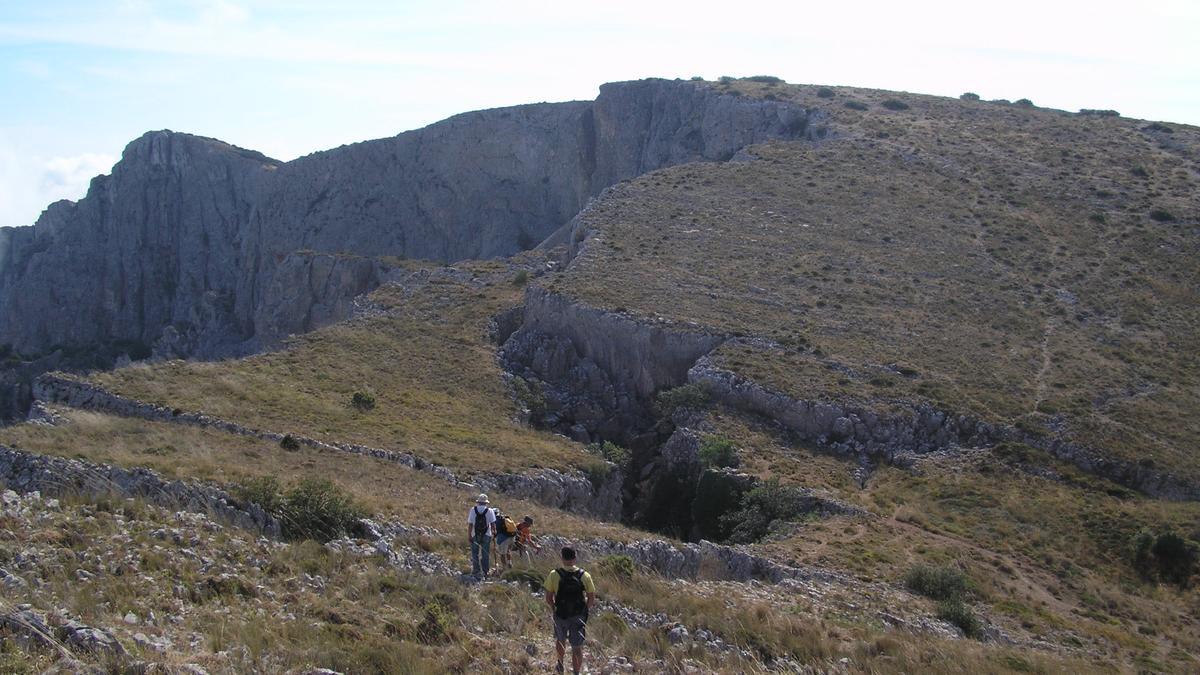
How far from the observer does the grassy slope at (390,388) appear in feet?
94.1

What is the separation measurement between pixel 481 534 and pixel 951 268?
3552 centimetres

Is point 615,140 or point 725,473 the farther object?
point 615,140

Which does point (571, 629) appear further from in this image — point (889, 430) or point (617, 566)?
point (889, 430)

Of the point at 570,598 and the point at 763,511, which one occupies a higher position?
the point at 570,598

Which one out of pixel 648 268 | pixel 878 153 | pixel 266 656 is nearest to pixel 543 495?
pixel 266 656

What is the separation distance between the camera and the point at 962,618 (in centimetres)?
1928

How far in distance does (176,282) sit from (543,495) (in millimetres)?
83037

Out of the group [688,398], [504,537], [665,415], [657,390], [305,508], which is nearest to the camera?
[504,537]

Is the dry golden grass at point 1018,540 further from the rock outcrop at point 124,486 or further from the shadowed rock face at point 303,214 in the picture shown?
the shadowed rock face at point 303,214

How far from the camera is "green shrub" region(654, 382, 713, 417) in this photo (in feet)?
112

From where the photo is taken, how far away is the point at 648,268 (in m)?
45.3

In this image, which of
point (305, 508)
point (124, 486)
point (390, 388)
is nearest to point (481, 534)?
point (305, 508)

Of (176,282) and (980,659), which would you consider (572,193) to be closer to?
(176,282)

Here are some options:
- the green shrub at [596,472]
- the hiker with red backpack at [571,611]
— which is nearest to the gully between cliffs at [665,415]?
the green shrub at [596,472]
